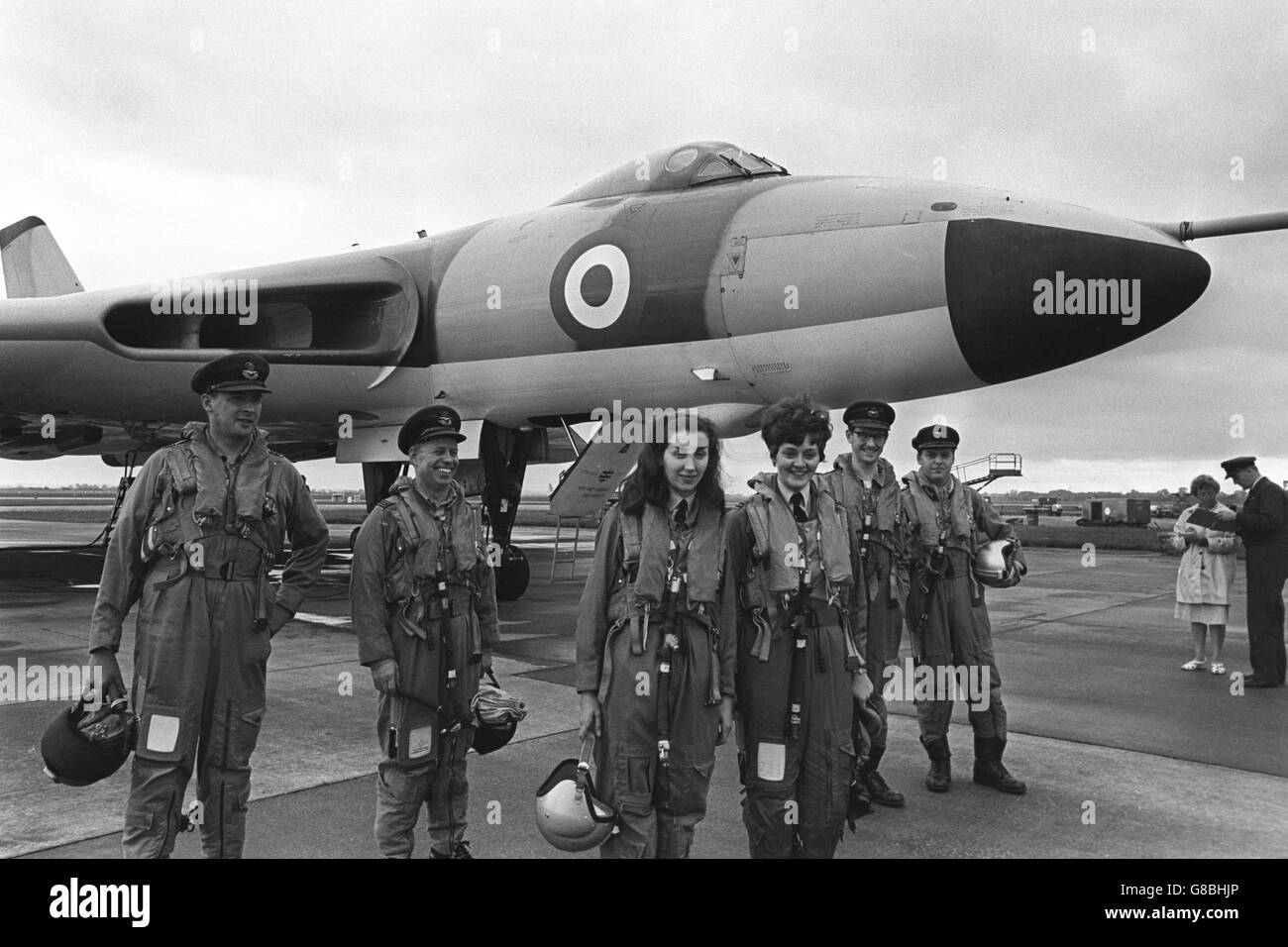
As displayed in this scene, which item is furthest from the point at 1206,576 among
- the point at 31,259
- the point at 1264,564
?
the point at 31,259

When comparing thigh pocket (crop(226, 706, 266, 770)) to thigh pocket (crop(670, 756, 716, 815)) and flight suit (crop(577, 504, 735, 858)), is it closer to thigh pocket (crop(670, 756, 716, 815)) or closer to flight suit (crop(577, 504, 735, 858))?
flight suit (crop(577, 504, 735, 858))

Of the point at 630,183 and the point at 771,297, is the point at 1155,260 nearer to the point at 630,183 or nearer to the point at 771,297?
the point at 771,297

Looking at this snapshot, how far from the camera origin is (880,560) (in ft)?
15.3

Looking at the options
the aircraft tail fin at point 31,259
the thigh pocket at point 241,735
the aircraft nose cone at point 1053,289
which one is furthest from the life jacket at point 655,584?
the aircraft tail fin at point 31,259

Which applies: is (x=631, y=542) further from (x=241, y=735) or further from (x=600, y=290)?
(x=600, y=290)

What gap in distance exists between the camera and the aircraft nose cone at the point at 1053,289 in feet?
20.8

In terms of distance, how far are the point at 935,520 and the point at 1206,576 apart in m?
4.03

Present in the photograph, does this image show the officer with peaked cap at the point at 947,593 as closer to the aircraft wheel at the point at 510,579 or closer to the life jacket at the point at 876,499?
the life jacket at the point at 876,499

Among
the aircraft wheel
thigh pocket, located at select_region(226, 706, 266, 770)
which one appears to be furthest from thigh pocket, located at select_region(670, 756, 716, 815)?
the aircraft wheel

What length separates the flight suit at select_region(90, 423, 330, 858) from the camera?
10.4 ft

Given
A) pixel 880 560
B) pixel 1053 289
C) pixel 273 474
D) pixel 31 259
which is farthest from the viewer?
pixel 31 259

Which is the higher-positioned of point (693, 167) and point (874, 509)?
point (693, 167)

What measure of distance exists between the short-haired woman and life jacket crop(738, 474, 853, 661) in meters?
5.36
